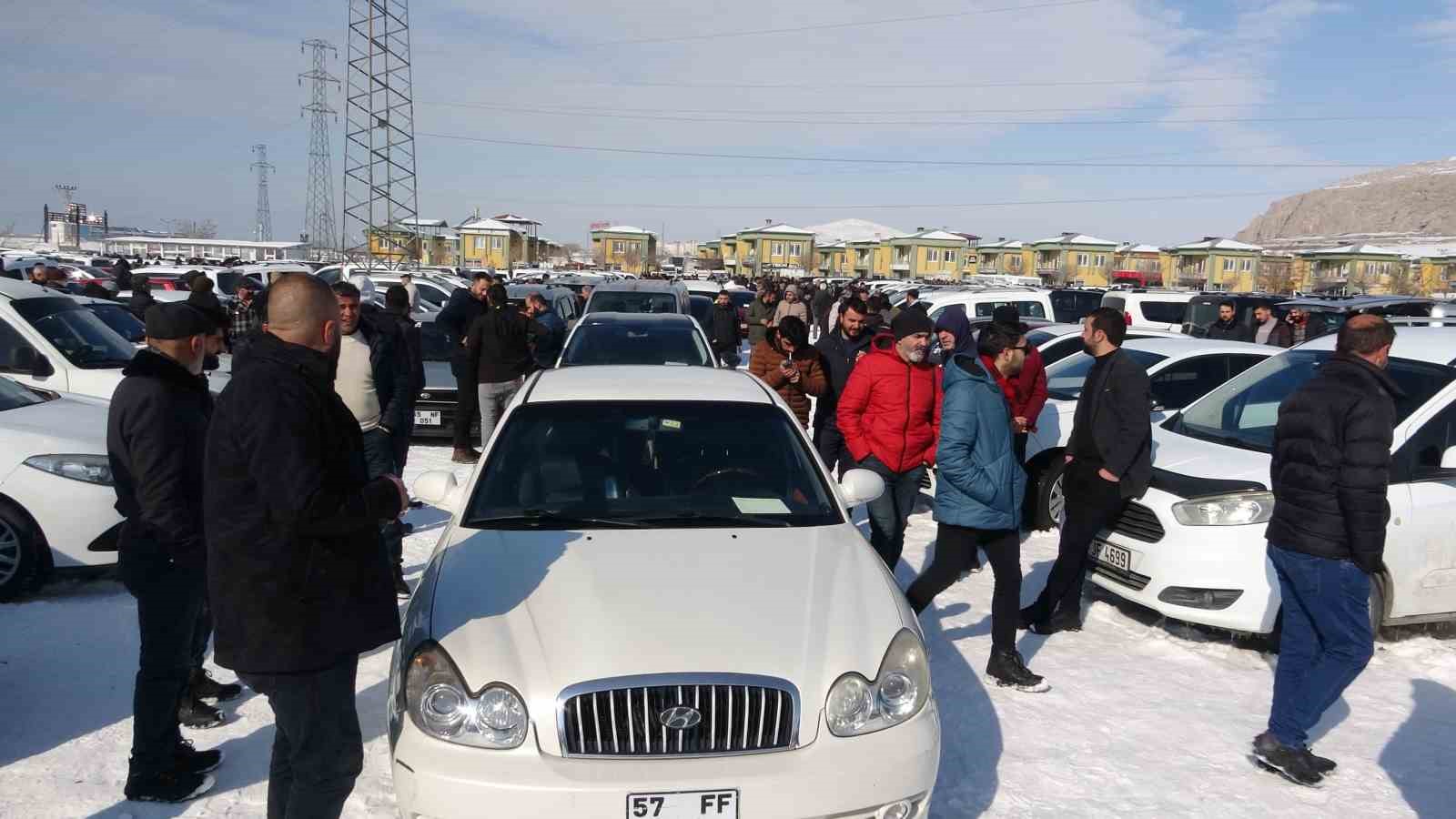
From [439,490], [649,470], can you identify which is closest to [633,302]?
[649,470]

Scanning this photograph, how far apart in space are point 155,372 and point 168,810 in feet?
5.31

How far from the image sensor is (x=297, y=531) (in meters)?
2.56

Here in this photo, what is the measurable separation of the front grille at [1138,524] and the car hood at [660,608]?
8.82 feet

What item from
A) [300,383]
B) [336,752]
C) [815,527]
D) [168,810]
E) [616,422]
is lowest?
[168,810]

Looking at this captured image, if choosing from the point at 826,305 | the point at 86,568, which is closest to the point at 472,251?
the point at 826,305

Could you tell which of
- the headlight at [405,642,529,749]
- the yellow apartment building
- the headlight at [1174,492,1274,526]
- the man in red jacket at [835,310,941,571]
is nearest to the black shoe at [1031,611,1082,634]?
the headlight at [1174,492,1274,526]

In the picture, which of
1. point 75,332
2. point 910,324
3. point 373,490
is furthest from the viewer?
point 75,332

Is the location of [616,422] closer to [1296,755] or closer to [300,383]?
[300,383]

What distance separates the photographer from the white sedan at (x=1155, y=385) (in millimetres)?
8078

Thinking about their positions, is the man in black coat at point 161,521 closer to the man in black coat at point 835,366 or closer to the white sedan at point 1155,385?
the man in black coat at point 835,366

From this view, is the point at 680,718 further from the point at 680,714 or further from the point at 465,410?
the point at 465,410

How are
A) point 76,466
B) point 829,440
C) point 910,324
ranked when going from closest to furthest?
point 910,324, point 76,466, point 829,440

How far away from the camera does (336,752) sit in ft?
9.09

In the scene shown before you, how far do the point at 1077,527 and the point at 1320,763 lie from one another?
1.77 m
